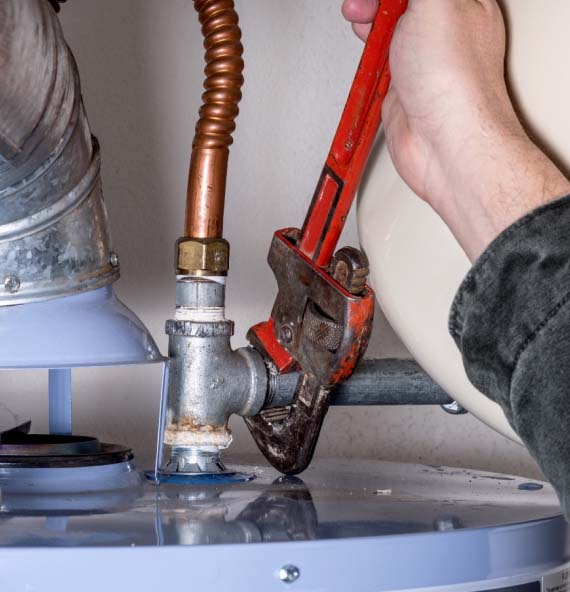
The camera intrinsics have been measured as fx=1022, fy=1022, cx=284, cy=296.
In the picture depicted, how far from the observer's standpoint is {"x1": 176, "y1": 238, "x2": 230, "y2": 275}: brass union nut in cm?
78

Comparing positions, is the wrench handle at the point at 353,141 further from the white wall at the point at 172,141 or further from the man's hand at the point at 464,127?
the white wall at the point at 172,141

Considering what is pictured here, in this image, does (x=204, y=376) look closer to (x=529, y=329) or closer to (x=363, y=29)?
(x=363, y=29)

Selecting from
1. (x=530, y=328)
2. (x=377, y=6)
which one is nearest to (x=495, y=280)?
(x=530, y=328)

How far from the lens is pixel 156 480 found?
0.75 m

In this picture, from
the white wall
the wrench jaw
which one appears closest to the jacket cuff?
the wrench jaw

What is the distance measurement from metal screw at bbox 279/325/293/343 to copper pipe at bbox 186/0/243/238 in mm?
92

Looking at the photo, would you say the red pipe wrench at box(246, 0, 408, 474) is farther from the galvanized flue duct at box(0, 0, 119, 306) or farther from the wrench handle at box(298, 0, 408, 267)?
the galvanized flue duct at box(0, 0, 119, 306)

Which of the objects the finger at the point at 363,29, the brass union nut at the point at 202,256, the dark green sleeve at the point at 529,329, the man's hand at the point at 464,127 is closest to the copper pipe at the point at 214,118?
the brass union nut at the point at 202,256

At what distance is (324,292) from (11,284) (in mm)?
213

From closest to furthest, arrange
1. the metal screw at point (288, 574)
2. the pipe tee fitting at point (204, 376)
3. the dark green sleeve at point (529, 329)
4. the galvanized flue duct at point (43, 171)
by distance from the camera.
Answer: the dark green sleeve at point (529, 329)
the metal screw at point (288, 574)
the galvanized flue duct at point (43, 171)
the pipe tee fitting at point (204, 376)

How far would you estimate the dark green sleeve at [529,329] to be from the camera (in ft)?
1.31

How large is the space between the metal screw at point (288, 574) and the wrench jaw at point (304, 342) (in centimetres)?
21

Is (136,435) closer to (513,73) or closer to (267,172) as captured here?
(267,172)

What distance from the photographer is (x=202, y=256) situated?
778 millimetres
